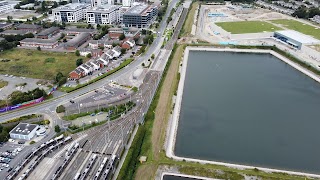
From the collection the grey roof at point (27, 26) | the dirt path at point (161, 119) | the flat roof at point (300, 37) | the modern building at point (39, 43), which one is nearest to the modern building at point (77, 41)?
the modern building at point (39, 43)

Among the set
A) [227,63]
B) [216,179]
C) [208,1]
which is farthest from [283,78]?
[208,1]

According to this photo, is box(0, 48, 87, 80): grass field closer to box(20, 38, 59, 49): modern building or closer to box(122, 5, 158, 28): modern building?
box(20, 38, 59, 49): modern building

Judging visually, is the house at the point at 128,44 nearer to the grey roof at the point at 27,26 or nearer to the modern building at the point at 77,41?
the modern building at the point at 77,41

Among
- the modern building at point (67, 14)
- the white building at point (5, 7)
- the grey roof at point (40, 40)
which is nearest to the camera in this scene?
the grey roof at point (40, 40)

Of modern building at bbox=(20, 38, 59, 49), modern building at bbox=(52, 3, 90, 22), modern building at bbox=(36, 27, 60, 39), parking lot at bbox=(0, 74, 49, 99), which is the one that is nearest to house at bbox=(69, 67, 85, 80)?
parking lot at bbox=(0, 74, 49, 99)

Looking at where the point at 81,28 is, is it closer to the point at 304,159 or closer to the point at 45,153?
the point at 45,153
